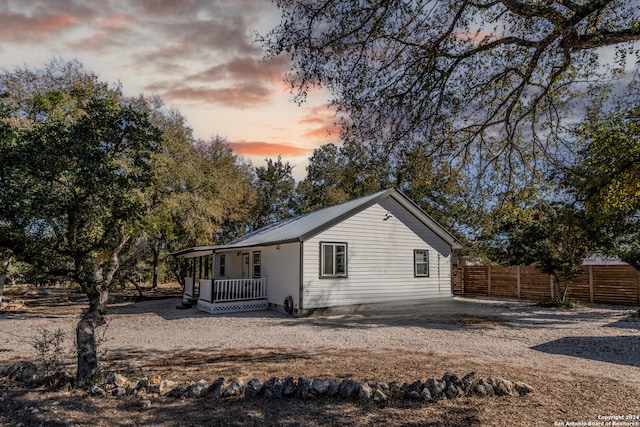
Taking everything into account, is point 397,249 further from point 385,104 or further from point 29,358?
point 29,358

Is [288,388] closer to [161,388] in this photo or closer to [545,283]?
[161,388]

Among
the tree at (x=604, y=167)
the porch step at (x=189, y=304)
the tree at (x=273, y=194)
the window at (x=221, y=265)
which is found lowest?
the porch step at (x=189, y=304)

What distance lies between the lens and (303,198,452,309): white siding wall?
15.1 meters

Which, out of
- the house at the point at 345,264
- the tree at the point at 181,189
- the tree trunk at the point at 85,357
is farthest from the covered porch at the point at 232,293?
the tree trunk at the point at 85,357

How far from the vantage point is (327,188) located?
35.7 meters

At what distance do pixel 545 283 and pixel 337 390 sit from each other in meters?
18.3

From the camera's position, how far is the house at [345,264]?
15.0 m

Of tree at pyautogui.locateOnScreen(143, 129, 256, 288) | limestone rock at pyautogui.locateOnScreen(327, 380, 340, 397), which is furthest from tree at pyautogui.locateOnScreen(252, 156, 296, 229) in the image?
limestone rock at pyautogui.locateOnScreen(327, 380, 340, 397)

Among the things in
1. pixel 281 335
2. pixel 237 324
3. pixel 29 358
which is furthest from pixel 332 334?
pixel 29 358

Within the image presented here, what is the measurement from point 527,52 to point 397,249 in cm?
1137

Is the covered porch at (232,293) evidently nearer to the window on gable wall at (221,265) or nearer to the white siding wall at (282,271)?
the white siding wall at (282,271)

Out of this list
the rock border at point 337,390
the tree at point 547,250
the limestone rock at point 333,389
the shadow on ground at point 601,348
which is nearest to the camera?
the rock border at point 337,390

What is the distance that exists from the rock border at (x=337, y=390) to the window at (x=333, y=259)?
10006mm

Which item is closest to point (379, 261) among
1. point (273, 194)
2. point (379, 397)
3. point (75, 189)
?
point (379, 397)
